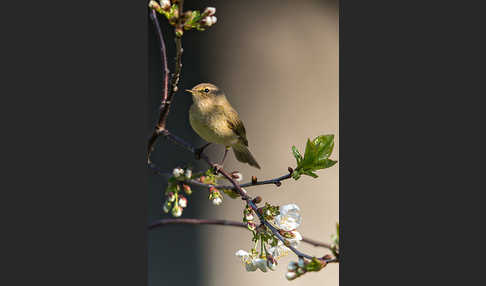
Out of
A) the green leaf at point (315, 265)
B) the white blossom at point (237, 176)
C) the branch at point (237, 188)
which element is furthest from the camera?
the white blossom at point (237, 176)

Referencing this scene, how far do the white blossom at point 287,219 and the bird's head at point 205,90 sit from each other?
1.64 ft

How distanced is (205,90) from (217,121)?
0.44 ft

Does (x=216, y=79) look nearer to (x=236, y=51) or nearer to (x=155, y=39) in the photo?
(x=236, y=51)

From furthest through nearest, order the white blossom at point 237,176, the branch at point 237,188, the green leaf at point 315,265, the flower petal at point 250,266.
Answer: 1. the white blossom at point 237,176
2. the flower petal at point 250,266
3. the branch at point 237,188
4. the green leaf at point 315,265

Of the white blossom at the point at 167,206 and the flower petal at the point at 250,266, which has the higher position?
the white blossom at the point at 167,206

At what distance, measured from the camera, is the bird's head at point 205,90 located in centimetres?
183

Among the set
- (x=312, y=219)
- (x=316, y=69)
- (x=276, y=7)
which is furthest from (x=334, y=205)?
(x=276, y=7)

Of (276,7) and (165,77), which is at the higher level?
(276,7)

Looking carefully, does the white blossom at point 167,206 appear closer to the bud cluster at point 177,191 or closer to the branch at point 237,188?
the bud cluster at point 177,191

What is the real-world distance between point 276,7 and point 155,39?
458 mm

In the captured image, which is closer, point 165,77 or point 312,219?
point 165,77

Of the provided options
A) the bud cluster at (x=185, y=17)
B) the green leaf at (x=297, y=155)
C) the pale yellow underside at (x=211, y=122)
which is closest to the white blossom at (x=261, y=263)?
the green leaf at (x=297, y=155)

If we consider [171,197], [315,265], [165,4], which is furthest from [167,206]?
[165,4]

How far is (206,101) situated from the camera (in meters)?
1.86
